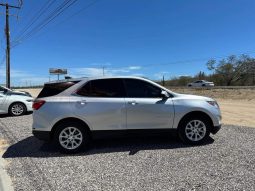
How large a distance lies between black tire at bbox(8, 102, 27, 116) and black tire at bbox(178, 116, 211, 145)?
939cm

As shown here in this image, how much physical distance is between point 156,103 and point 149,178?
235 cm

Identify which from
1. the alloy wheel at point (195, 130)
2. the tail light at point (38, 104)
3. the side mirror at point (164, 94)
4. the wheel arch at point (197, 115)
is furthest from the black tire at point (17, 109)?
the alloy wheel at point (195, 130)

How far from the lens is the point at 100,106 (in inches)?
273

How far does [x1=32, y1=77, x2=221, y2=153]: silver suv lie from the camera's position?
22.6 ft

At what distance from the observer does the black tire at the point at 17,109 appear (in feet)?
46.9

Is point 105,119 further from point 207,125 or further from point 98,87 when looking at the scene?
point 207,125

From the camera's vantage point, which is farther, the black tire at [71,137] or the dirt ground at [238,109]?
the dirt ground at [238,109]

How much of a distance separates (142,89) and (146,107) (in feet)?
1.52

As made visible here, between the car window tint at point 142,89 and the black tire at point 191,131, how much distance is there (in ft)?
3.05

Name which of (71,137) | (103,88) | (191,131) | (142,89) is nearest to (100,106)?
(103,88)

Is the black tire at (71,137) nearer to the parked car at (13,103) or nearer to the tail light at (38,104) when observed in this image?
the tail light at (38,104)

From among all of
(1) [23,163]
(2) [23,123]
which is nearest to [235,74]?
(2) [23,123]

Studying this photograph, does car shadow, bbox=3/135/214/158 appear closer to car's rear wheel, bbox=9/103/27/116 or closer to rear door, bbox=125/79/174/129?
rear door, bbox=125/79/174/129

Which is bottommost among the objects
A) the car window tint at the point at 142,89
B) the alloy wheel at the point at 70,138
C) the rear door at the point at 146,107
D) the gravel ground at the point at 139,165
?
the gravel ground at the point at 139,165
